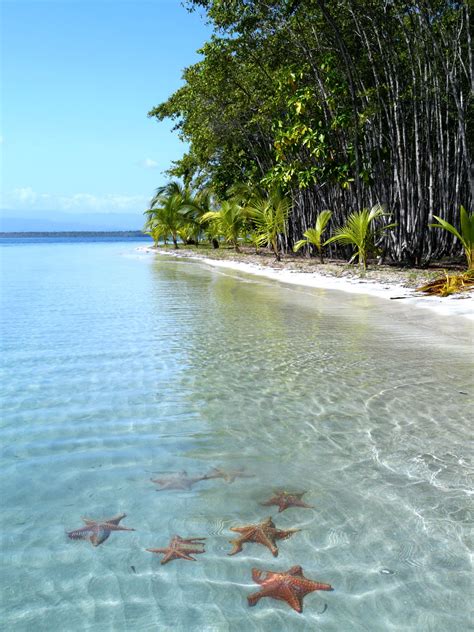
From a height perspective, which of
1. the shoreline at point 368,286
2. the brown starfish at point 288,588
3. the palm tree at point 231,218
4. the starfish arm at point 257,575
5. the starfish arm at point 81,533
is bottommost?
the shoreline at point 368,286

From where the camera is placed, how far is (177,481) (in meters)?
2.89

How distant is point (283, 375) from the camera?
5039mm

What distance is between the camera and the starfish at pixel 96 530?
2371 millimetres

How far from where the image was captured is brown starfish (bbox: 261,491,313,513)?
8.58 feet

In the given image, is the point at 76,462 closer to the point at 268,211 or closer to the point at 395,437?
the point at 395,437

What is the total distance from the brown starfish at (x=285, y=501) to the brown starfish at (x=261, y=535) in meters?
0.18

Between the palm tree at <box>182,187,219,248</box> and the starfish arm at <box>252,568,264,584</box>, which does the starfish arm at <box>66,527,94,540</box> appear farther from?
the palm tree at <box>182,187,219,248</box>

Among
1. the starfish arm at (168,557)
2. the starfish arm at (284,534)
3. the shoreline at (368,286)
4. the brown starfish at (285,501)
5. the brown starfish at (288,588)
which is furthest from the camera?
the shoreline at (368,286)

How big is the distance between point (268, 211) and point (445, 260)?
227 inches

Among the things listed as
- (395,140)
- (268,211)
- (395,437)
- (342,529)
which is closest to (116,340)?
(395,437)

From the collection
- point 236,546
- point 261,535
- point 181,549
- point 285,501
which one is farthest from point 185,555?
point 285,501

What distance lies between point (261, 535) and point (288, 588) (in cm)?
37

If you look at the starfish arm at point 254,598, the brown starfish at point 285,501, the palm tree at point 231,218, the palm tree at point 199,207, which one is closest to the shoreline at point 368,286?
the palm tree at point 231,218

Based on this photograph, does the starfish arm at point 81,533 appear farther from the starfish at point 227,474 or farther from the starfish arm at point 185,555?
the starfish at point 227,474
